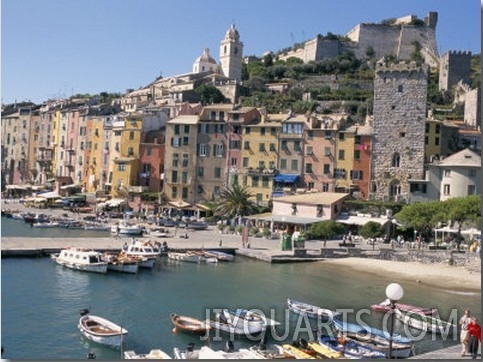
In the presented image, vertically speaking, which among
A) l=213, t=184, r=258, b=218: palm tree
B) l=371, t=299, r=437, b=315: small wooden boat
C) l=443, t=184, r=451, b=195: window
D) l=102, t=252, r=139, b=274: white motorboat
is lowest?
l=371, t=299, r=437, b=315: small wooden boat

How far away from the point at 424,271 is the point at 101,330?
787 inches

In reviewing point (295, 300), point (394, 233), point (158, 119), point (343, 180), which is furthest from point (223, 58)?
point (295, 300)

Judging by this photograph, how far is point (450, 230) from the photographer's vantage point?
4409 cm

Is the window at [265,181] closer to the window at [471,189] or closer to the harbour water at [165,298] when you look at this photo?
the window at [471,189]

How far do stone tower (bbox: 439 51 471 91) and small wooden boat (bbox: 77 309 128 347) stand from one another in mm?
76606

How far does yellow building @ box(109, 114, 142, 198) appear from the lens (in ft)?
213

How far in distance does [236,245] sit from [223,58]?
6785 centimetres

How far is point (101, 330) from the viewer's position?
22562mm

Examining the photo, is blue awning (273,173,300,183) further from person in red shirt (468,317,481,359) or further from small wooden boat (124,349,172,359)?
person in red shirt (468,317,481,359)

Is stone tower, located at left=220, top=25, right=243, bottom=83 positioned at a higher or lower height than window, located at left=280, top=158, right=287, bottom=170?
higher

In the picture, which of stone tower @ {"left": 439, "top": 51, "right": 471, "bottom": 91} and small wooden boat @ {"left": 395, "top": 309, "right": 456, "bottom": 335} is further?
stone tower @ {"left": 439, "top": 51, "right": 471, "bottom": 91}

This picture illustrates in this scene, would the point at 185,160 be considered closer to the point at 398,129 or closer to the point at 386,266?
the point at 398,129

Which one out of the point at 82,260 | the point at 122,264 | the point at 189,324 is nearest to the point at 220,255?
the point at 122,264

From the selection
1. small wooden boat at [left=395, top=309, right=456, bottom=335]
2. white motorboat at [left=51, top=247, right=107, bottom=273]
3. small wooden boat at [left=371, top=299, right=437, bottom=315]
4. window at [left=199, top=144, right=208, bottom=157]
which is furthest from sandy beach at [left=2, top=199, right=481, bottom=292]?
window at [left=199, top=144, right=208, bottom=157]
